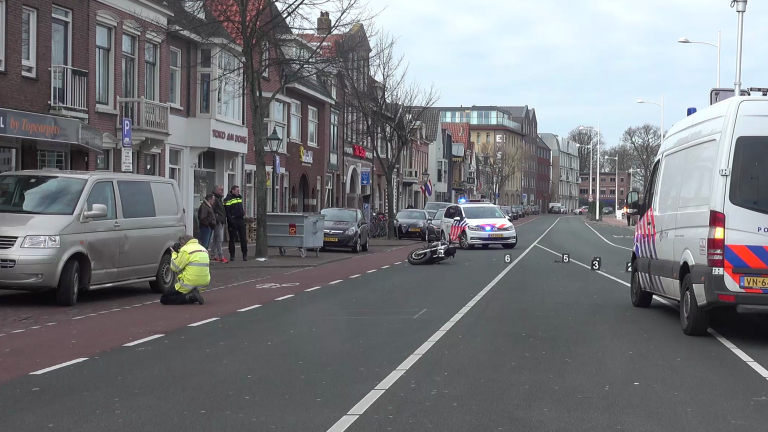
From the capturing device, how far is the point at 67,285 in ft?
46.3

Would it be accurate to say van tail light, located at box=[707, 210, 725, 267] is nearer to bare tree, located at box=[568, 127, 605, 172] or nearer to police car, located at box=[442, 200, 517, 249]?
police car, located at box=[442, 200, 517, 249]

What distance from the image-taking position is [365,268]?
24547 millimetres

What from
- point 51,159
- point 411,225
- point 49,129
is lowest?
point 411,225

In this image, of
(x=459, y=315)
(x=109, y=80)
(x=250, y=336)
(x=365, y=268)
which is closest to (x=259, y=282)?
(x=365, y=268)

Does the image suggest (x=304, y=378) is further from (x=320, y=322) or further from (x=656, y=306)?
(x=656, y=306)

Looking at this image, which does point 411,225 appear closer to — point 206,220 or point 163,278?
point 206,220

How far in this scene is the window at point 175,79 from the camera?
31.6 meters

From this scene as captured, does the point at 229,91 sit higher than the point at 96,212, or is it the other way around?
the point at 229,91

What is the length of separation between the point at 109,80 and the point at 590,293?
625 inches

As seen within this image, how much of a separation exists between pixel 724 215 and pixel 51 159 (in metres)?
18.0

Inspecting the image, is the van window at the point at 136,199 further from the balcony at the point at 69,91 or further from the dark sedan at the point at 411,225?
the dark sedan at the point at 411,225

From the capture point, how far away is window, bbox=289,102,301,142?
4528 cm

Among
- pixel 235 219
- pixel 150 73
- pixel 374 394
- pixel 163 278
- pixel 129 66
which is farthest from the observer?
pixel 150 73

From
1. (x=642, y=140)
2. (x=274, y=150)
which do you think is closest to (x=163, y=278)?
(x=274, y=150)
